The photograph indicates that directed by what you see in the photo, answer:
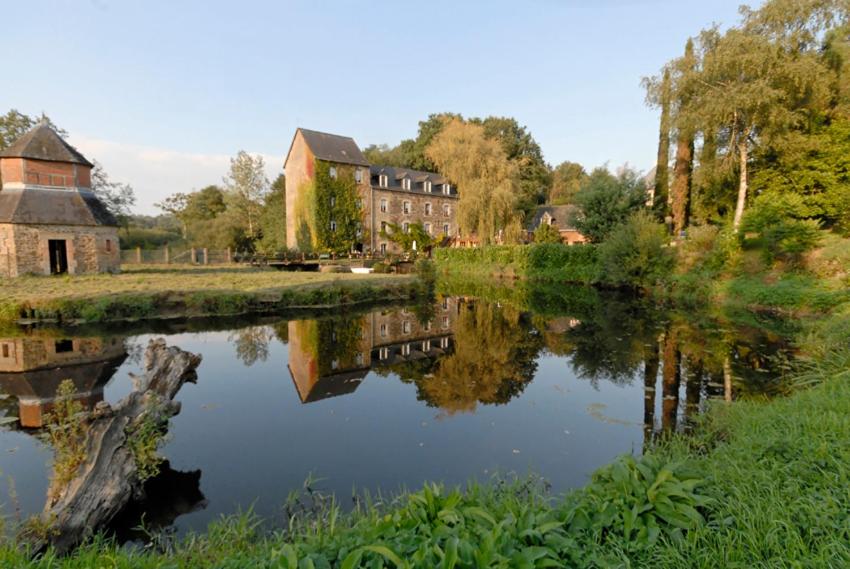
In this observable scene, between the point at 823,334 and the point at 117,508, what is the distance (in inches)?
465

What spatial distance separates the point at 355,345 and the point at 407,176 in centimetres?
3133

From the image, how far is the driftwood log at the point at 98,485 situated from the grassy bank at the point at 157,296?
31.3ft

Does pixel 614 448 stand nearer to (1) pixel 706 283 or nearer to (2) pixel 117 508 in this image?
(2) pixel 117 508

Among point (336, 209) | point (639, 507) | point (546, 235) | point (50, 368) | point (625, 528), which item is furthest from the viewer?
point (336, 209)

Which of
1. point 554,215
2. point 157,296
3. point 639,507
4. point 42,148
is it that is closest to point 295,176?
point 42,148

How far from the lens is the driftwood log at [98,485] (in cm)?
322

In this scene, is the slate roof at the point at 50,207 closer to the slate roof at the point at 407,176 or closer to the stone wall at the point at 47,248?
the stone wall at the point at 47,248

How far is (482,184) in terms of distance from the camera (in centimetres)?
2841

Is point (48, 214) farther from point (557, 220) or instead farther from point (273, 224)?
point (557, 220)

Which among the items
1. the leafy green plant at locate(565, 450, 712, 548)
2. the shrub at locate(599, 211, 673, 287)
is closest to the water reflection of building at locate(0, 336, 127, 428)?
the leafy green plant at locate(565, 450, 712, 548)

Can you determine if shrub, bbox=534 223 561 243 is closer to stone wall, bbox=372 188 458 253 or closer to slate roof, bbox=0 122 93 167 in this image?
stone wall, bbox=372 188 458 253

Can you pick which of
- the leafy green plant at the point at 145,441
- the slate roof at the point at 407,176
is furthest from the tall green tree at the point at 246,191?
the leafy green plant at the point at 145,441

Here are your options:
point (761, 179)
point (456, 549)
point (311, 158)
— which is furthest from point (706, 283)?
point (311, 158)

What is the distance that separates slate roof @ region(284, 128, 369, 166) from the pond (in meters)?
24.4
